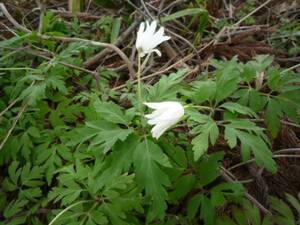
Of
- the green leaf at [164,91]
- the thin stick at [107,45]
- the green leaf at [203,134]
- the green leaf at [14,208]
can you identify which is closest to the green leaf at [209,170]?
the green leaf at [203,134]

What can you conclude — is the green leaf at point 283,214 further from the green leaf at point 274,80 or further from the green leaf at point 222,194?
the green leaf at point 274,80

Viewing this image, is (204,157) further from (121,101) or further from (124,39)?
(124,39)

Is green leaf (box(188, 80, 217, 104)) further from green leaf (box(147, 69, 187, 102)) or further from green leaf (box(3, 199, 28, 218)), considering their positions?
green leaf (box(3, 199, 28, 218))

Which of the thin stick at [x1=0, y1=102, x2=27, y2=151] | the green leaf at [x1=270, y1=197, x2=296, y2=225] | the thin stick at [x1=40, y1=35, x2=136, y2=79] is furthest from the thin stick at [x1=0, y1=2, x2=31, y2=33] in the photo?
the green leaf at [x1=270, y1=197, x2=296, y2=225]

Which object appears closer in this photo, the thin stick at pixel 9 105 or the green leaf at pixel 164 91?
the green leaf at pixel 164 91

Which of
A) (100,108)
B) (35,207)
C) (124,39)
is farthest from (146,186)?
(124,39)

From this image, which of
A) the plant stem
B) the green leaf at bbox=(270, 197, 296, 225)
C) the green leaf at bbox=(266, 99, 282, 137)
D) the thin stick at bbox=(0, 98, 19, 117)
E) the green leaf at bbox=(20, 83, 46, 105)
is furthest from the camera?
the plant stem

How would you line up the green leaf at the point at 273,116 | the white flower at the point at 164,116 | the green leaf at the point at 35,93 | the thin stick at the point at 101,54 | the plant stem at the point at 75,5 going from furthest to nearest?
the plant stem at the point at 75,5 → the thin stick at the point at 101,54 → the green leaf at the point at 35,93 → the green leaf at the point at 273,116 → the white flower at the point at 164,116
